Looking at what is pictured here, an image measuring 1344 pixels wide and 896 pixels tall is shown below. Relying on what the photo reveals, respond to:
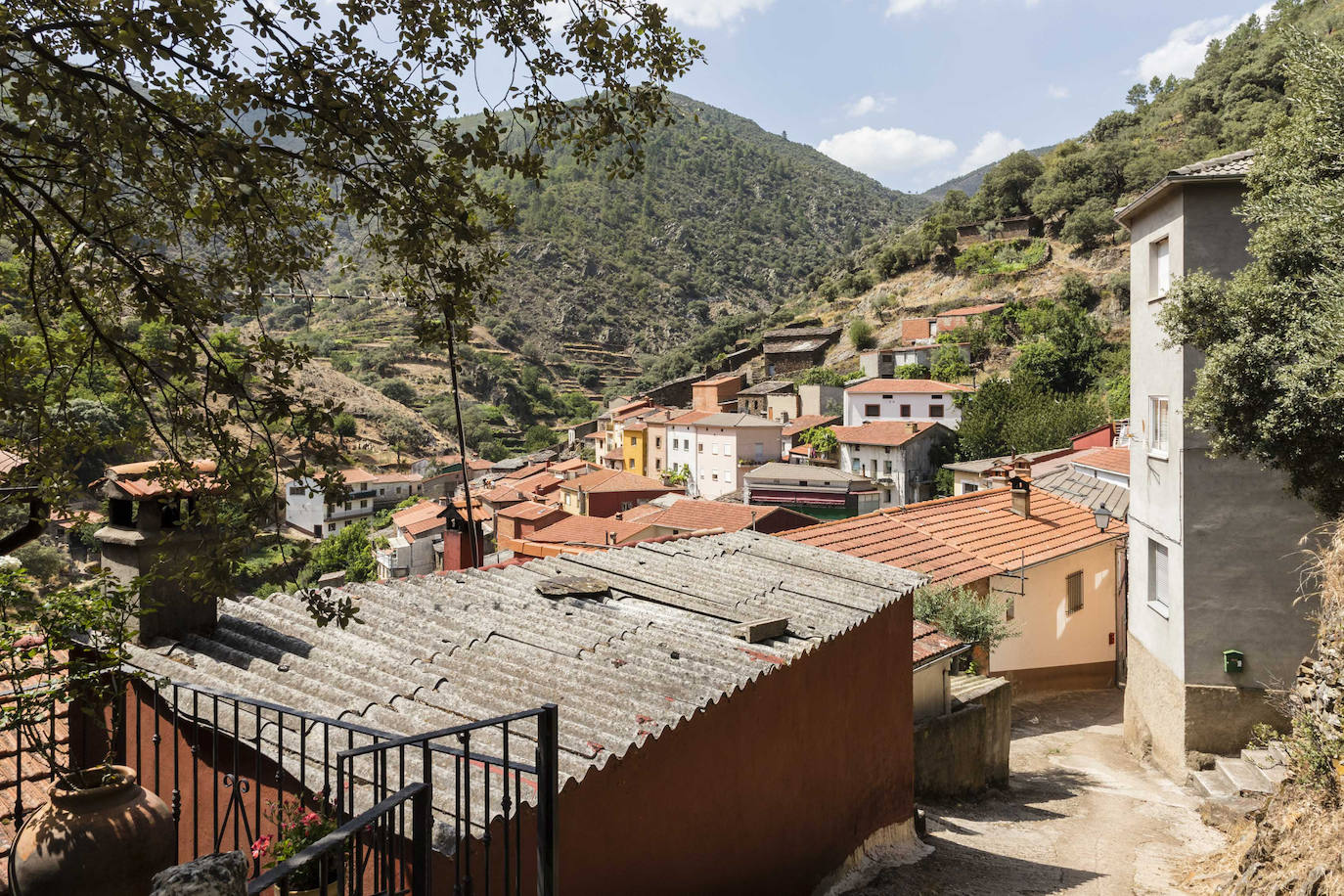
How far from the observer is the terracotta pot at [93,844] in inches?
115

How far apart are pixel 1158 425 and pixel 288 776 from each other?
45.6ft

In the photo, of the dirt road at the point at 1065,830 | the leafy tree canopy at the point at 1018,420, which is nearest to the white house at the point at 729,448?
the leafy tree canopy at the point at 1018,420

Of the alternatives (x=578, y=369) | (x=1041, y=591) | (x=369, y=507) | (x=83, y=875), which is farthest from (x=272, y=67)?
(x=578, y=369)

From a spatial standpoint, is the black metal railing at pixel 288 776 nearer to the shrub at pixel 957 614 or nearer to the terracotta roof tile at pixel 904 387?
the shrub at pixel 957 614

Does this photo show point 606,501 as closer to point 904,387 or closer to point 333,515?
point 333,515

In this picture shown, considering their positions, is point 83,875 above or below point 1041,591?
above

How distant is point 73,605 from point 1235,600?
14260 millimetres

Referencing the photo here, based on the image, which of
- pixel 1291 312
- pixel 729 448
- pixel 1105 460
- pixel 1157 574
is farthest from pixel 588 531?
pixel 729 448

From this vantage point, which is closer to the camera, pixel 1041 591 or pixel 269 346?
pixel 269 346

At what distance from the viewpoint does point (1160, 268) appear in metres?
13.7

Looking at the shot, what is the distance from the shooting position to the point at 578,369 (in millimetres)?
106188

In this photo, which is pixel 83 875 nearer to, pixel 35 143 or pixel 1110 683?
pixel 35 143

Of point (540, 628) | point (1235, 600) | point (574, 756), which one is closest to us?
point (574, 756)

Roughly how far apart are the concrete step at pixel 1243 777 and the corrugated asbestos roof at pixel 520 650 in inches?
260
